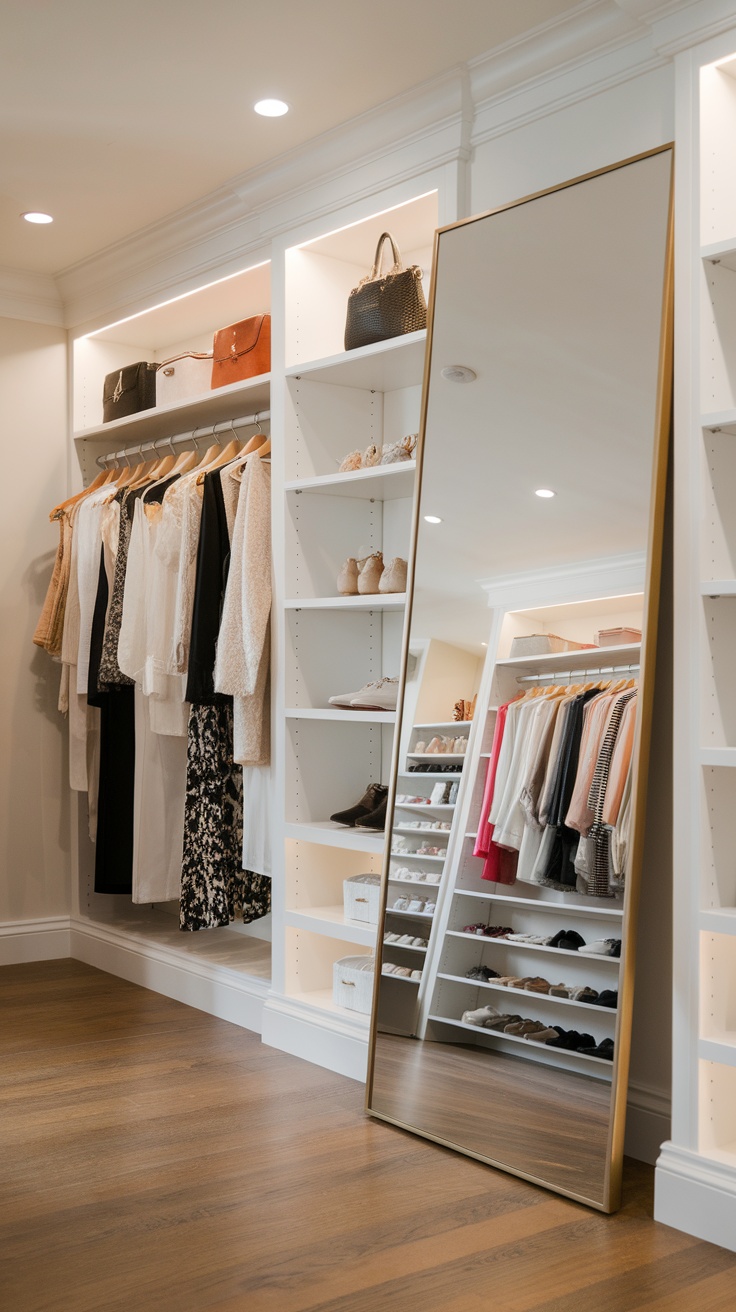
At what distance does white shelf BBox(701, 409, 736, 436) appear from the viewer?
2.29 m

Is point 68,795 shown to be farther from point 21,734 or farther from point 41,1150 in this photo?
point 41,1150

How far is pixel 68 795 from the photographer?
188 inches

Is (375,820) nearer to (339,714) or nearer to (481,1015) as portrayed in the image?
(339,714)

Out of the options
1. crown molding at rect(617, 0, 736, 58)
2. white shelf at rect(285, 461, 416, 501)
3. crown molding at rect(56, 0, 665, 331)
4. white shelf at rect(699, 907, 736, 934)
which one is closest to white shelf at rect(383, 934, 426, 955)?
white shelf at rect(699, 907, 736, 934)

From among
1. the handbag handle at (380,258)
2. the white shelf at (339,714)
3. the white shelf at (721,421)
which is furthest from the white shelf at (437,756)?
the handbag handle at (380,258)

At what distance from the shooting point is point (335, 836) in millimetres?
3299

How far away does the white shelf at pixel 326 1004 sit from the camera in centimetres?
321

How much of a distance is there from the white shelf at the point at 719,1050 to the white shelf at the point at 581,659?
2.56ft

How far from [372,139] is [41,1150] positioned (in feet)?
9.03

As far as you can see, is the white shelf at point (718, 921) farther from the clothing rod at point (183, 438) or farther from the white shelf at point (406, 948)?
the clothing rod at point (183, 438)

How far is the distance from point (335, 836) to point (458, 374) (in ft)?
4.33

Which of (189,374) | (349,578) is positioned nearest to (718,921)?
(349,578)

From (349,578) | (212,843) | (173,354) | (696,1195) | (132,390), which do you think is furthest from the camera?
(173,354)

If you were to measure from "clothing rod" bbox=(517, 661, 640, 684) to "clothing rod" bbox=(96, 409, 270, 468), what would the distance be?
5.31 feet
